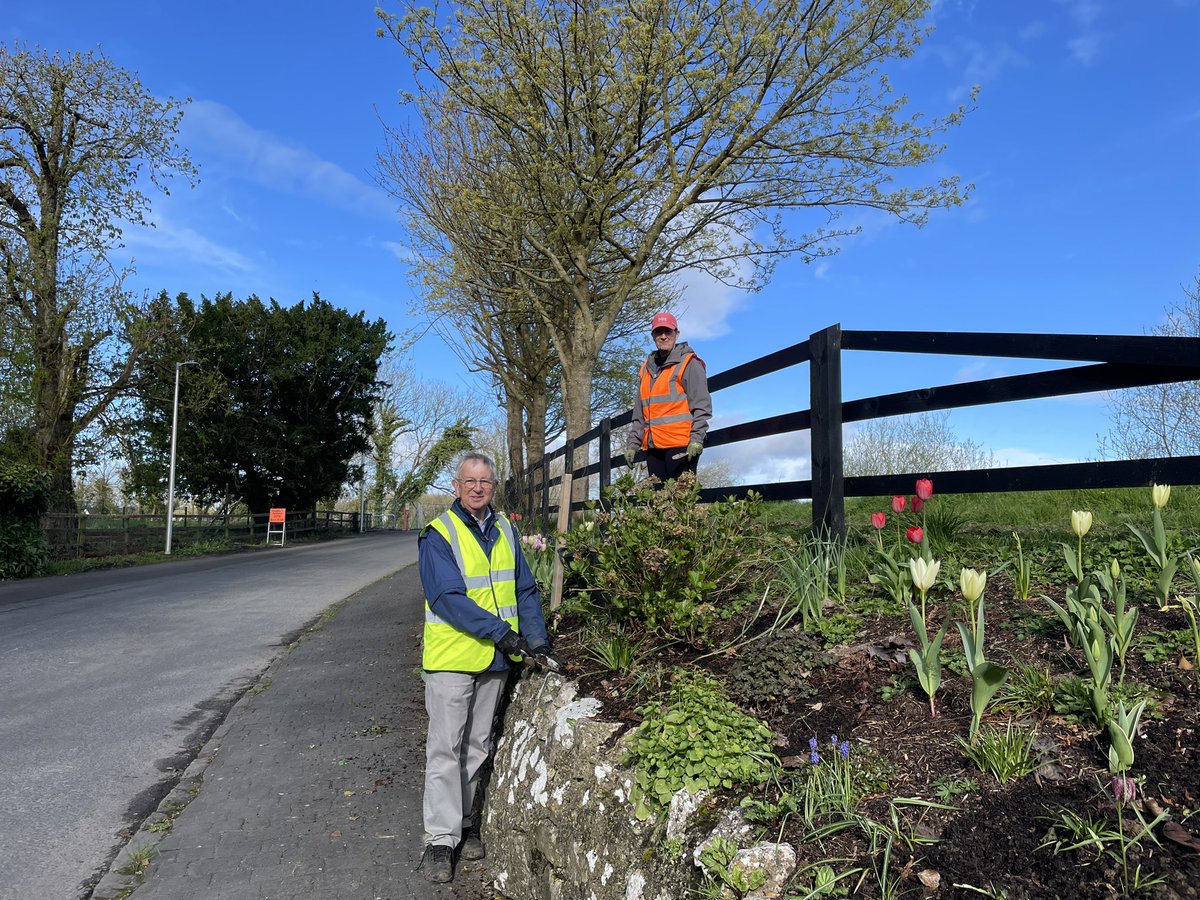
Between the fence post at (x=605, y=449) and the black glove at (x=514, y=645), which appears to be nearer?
the black glove at (x=514, y=645)

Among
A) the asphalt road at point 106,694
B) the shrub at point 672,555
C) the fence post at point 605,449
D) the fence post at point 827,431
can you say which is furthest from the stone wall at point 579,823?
the fence post at point 605,449

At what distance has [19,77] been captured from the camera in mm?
21391

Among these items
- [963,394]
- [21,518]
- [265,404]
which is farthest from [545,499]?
[265,404]

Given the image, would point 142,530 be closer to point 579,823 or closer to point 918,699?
point 579,823

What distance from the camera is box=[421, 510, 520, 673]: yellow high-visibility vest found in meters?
4.09

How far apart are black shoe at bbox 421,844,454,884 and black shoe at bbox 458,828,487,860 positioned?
15 centimetres

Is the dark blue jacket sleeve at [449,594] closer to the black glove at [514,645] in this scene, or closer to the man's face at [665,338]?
the black glove at [514,645]

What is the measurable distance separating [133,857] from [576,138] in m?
10.3

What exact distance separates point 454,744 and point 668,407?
266 centimetres

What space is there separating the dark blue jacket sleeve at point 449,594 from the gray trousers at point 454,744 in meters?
0.34

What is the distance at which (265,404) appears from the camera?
1358 inches

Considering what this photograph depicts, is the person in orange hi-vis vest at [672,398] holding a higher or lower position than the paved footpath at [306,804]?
higher

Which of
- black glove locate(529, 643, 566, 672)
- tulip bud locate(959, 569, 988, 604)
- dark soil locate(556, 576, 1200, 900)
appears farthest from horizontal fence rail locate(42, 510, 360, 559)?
tulip bud locate(959, 569, 988, 604)

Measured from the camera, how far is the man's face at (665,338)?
557 cm
